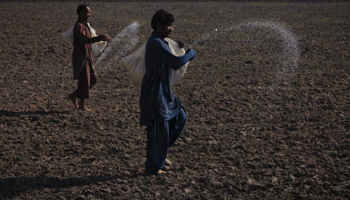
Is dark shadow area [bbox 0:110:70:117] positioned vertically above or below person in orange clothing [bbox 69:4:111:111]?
below

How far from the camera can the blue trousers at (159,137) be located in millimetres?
4574

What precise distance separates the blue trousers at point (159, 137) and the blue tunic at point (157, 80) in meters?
0.09

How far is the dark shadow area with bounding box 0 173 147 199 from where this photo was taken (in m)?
4.48

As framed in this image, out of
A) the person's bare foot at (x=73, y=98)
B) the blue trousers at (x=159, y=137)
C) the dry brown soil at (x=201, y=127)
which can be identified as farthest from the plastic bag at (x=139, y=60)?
the person's bare foot at (x=73, y=98)

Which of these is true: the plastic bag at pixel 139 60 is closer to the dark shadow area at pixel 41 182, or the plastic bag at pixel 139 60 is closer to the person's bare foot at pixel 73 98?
the dark shadow area at pixel 41 182

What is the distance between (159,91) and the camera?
4.48 meters

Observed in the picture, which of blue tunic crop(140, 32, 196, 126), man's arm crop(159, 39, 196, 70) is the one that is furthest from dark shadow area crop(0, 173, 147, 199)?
man's arm crop(159, 39, 196, 70)

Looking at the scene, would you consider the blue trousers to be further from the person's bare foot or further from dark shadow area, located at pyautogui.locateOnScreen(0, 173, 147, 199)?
the person's bare foot

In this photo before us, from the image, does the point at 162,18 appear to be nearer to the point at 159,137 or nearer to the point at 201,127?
the point at 159,137

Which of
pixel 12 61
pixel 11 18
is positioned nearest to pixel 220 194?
pixel 12 61

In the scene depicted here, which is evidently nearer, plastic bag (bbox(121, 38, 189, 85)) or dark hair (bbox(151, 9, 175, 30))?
dark hair (bbox(151, 9, 175, 30))

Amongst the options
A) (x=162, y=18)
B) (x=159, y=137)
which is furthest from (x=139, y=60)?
(x=159, y=137)

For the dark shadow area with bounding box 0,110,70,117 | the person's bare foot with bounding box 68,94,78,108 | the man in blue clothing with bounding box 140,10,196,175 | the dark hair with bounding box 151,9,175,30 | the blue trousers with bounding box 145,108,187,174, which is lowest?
the dark shadow area with bounding box 0,110,70,117

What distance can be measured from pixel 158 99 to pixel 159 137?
42 centimetres
